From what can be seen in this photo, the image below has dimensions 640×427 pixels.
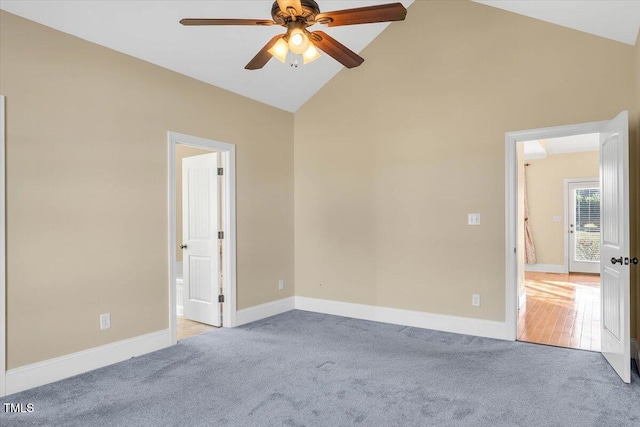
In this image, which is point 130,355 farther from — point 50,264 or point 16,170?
point 16,170

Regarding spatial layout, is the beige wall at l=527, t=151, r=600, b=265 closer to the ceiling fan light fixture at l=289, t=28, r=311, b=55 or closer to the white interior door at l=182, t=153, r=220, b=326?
the white interior door at l=182, t=153, r=220, b=326

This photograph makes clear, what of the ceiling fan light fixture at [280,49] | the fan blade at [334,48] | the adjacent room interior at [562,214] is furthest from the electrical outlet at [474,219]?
the adjacent room interior at [562,214]

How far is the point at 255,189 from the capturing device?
16.3 ft

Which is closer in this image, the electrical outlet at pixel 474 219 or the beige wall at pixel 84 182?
the beige wall at pixel 84 182

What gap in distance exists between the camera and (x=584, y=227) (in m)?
8.61

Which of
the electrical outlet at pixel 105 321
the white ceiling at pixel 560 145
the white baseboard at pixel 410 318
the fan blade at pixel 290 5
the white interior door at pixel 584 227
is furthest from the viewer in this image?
the white interior door at pixel 584 227

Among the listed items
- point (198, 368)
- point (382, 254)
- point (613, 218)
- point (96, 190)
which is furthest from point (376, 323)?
point (96, 190)

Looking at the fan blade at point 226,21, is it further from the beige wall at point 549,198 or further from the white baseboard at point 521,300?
the beige wall at point 549,198

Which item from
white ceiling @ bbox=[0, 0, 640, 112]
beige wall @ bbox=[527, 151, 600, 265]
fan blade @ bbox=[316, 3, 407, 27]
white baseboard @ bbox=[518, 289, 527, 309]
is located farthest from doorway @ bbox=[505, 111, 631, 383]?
beige wall @ bbox=[527, 151, 600, 265]

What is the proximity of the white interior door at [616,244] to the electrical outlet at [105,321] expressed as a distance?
420 cm

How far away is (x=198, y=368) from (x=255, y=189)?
2330 millimetres

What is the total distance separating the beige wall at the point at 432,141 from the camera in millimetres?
3779

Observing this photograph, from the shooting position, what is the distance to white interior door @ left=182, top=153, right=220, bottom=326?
466 cm

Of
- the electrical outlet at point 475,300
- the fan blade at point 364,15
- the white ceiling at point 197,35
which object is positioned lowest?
the electrical outlet at point 475,300
